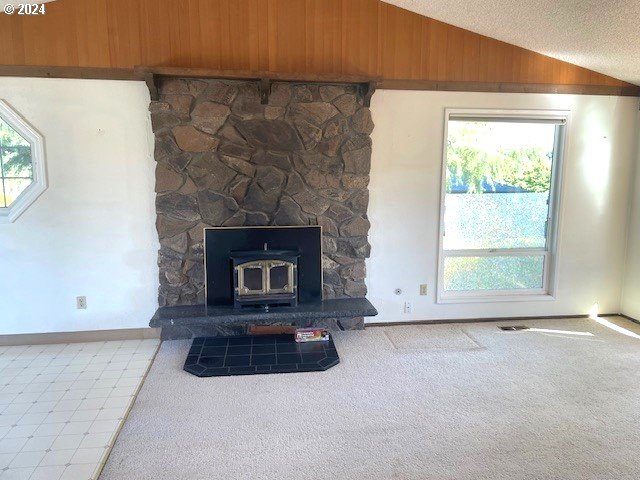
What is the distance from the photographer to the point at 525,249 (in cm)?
436

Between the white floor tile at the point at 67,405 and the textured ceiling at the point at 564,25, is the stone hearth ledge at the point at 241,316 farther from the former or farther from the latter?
the textured ceiling at the point at 564,25

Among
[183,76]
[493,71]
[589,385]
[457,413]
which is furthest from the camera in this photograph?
[493,71]

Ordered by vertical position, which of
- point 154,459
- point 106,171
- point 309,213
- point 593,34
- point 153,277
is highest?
point 593,34

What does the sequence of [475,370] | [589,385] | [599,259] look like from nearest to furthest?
1. [589,385]
2. [475,370]
3. [599,259]

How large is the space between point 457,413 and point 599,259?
9.12 ft

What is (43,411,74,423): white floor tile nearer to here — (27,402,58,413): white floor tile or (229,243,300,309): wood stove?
(27,402,58,413): white floor tile

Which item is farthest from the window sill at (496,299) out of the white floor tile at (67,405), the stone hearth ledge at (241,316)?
the white floor tile at (67,405)

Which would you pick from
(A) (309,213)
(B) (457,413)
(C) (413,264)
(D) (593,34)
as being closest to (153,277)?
(A) (309,213)

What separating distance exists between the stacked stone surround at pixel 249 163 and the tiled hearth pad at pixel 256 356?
0.50 m

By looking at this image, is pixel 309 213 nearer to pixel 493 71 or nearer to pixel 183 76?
pixel 183 76

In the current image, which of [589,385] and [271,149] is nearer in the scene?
[589,385]

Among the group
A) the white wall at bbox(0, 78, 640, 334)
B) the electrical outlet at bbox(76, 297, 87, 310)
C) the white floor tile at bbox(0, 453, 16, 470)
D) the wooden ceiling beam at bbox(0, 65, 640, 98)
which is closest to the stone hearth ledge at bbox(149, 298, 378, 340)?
the white wall at bbox(0, 78, 640, 334)

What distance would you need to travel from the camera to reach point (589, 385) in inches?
120

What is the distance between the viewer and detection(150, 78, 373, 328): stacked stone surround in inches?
143
